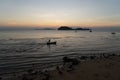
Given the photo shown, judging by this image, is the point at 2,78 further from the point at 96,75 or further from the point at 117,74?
the point at 117,74

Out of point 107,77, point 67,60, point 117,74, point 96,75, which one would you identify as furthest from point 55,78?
point 67,60

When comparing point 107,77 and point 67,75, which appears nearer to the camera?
point 107,77

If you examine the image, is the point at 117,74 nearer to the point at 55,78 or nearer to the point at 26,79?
the point at 55,78

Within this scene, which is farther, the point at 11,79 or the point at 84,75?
the point at 11,79

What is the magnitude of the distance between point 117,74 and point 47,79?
483 centimetres

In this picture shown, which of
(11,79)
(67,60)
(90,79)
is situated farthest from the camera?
(67,60)

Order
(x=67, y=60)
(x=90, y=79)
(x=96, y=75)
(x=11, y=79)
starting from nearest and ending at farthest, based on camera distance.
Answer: (x=90, y=79)
(x=96, y=75)
(x=11, y=79)
(x=67, y=60)

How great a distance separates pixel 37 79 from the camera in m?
9.02

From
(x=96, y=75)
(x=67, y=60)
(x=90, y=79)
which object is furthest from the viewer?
(x=67, y=60)

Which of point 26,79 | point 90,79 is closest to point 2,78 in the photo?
point 26,79

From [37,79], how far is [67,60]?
8240 millimetres

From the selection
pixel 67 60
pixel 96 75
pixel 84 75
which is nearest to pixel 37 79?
pixel 84 75

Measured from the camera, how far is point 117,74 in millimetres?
9586

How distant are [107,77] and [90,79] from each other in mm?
1233
